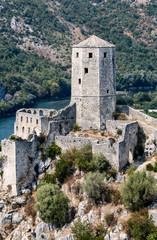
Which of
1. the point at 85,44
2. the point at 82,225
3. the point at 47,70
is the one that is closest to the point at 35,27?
the point at 47,70

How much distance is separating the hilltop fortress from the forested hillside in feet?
168

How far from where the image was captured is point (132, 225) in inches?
1266

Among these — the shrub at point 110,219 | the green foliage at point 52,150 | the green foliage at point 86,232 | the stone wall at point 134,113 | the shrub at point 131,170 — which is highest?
the stone wall at point 134,113

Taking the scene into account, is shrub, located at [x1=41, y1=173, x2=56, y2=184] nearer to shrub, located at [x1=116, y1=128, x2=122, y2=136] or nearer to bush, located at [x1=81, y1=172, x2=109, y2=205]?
bush, located at [x1=81, y1=172, x2=109, y2=205]

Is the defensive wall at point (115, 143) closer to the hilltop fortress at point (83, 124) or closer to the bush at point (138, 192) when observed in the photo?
the hilltop fortress at point (83, 124)

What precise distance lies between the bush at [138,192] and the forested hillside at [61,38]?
198ft

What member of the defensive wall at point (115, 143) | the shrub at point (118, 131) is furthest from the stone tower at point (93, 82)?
the shrub at point (118, 131)

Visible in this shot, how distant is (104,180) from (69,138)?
186 inches

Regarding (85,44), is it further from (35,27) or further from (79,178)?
(35,27)

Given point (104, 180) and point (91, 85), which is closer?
point (104, 180)

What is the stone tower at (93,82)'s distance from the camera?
40.7m

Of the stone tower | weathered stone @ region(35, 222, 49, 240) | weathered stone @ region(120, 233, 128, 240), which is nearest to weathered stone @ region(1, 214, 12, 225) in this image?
weathered stone @ region(35, 222, 49, 240)

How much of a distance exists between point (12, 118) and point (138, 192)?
165ft

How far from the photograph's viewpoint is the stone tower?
40719 mm
